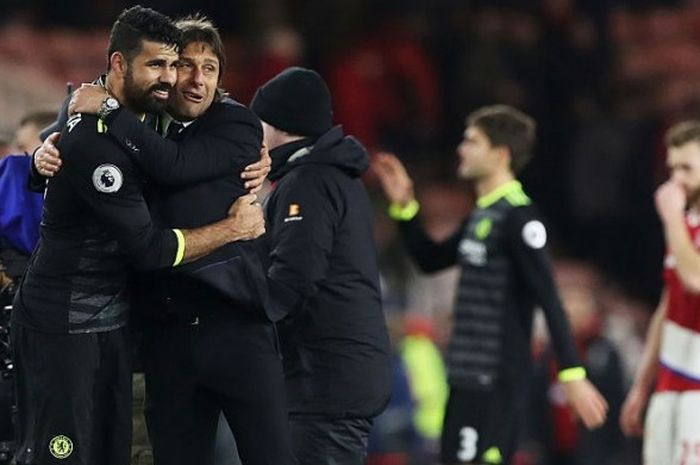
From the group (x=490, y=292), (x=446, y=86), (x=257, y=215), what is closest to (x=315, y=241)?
(x=257, y=215)

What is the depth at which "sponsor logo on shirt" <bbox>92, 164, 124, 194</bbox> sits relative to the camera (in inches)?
262

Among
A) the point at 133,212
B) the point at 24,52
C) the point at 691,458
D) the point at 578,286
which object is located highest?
the point at 24,52

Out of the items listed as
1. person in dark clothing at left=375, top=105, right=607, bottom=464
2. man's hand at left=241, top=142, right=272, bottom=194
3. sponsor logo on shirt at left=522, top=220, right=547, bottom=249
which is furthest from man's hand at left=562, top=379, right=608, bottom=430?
man's hand at left=241, top=142, right=272, bottom=194

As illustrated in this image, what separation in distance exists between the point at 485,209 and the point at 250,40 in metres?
5.91

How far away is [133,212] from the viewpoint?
668 cm

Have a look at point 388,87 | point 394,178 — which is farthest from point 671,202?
point 388,87

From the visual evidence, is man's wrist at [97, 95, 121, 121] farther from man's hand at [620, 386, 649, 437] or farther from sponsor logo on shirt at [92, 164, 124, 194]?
man's hand at [620, 386, 649, 437]

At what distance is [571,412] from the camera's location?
12.9m

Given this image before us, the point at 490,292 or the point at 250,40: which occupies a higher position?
the point at 250,40

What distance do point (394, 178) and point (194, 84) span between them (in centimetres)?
280

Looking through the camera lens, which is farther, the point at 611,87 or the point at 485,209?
the point at 611,87

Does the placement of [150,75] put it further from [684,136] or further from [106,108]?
[684,136]

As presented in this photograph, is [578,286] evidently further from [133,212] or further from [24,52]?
[133,212]

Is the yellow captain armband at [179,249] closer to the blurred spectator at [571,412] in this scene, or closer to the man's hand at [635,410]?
the man's hand at [635,410]
